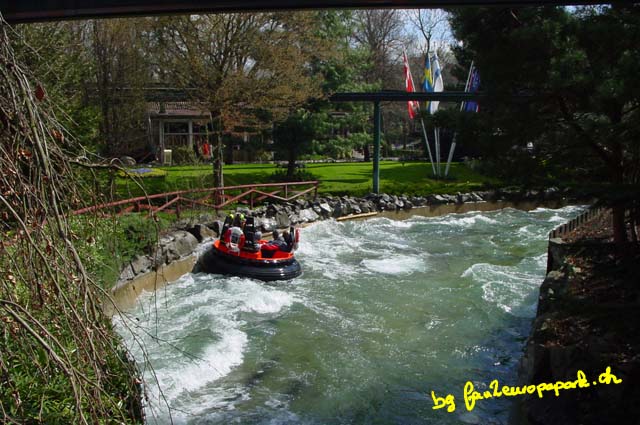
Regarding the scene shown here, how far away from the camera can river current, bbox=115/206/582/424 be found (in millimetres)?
6848

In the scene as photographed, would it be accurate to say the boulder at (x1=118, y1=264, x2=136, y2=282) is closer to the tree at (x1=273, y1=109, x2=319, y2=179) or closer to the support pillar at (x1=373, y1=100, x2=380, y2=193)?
the tree at (x1=273, y1=109, x2=319, y2=179)

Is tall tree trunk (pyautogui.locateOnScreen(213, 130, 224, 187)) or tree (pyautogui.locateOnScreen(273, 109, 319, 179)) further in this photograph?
tree (pyautogui.locateOnScreen(273, 109, 319, 179))

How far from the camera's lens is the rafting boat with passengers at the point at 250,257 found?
11.7m

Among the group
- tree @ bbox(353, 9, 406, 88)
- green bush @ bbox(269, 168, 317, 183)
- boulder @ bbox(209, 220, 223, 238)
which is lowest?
boulder @ bbox(209, 220, 223, 238)

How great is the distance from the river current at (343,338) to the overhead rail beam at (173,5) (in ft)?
8.86

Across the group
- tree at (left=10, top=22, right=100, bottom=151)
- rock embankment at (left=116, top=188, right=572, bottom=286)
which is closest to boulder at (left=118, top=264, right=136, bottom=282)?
rock embankment at (left=116, top=188, right=572, bottom=286)

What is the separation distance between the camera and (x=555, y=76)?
28.0 ft

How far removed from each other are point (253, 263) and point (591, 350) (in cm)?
734

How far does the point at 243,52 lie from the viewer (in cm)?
1795

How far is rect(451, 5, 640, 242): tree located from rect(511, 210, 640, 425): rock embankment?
2385 mm

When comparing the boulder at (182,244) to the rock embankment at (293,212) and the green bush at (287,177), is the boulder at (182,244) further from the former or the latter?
the green bush at (287,177)

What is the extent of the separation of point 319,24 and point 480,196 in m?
9.27

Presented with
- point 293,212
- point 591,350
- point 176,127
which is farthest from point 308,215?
point 176,127

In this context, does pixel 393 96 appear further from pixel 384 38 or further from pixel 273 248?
pixel 384 38
